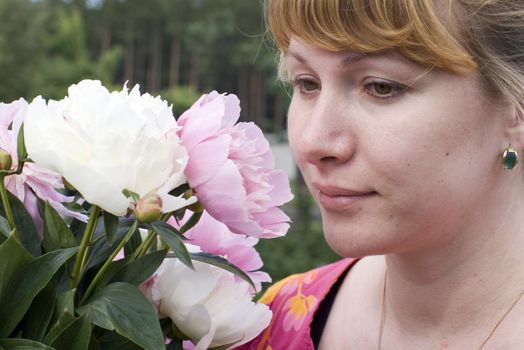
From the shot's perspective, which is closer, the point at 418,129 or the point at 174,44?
Result: the point at 418,129

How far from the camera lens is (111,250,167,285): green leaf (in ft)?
4.37

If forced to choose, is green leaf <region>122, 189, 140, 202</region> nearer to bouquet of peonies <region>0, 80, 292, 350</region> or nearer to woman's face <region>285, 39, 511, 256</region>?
bouquet of peonies <region>0, 80, 292, 350</region>

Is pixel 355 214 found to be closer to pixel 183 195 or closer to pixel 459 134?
pixel 459 134

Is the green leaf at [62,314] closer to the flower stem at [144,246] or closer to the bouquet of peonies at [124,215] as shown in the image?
the bouquet of peonies at [124,215]

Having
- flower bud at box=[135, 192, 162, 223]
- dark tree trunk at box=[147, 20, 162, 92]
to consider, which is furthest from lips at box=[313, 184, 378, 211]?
dark tree trunk at box=[147, 20, 162, 92]

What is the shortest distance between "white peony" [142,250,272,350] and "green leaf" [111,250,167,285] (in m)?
0.05

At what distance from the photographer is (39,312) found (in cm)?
131

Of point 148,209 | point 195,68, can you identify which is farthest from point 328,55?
point 195,68

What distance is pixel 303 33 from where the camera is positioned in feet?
5.37

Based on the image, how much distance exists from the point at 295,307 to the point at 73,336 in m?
0.98

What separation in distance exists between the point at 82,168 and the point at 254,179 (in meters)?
0.26

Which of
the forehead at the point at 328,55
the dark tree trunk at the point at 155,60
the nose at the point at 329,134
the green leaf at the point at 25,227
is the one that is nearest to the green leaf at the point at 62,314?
the green leaf at the point at 25,227

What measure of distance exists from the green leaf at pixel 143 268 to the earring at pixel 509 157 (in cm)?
71

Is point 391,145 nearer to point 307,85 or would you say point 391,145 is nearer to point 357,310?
point 307,85
